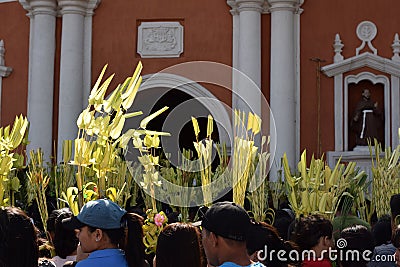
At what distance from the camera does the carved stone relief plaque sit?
46.1 ft

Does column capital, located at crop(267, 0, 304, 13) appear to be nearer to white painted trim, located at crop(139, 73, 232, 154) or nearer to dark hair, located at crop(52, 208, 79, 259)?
white painted trim, located at crop(139, 73, 232, 154)

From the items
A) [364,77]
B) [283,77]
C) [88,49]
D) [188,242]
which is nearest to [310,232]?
[188,242]

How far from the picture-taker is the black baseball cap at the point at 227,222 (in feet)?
10.5

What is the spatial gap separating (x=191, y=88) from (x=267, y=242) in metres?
10.0

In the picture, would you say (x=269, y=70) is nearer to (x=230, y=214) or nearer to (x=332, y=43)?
(x=332, y=43)

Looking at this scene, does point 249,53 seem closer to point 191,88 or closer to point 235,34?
point 235,34

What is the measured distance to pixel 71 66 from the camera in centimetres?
1404

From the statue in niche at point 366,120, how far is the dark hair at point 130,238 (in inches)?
393

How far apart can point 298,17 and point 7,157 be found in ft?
30.6

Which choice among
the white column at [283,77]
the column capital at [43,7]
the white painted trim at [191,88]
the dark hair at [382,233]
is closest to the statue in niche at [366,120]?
the white column at [283,77]

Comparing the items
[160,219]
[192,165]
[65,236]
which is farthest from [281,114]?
[65,236]

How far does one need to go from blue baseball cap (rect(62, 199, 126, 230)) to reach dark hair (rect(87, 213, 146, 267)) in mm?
25

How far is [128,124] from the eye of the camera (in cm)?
1395

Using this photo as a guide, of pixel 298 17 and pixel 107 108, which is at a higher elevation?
pixel 298 17
